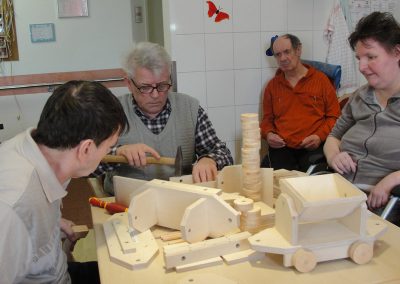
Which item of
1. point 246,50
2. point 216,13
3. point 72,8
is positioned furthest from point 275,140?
point 72,8

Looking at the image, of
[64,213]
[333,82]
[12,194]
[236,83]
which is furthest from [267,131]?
[12,194]

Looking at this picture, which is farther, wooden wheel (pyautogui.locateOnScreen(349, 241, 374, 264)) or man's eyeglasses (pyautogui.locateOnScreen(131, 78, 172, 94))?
man's eyeglasses (pyautogui.locateOnScreen(131, 78, 172, 94))

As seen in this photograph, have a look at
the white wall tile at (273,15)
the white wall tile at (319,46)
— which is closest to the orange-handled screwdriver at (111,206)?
the white wall tile at (273,15)

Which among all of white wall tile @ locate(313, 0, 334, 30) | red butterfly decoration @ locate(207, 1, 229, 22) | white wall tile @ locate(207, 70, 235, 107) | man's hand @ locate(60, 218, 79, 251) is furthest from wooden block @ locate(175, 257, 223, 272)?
white wall tile @ locate(313, 0, 334, 30)

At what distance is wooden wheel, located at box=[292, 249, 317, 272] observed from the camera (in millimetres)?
995

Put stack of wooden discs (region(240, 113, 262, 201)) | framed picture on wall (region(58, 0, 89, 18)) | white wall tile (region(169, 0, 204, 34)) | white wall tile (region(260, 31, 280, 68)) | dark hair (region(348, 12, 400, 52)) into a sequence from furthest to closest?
framed picture on wall (region(58, 0, 89, 18)), white wall tile (region(260, 31, 280, 68)), white wall tile (region(169, 0, 204, 34)), dark hair (region(348, 12, 400, 52)), stack of wooden discs (region(240, 113, 262, 201))

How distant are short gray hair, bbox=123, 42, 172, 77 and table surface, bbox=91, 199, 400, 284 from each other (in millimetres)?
954

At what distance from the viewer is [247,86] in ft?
9.96

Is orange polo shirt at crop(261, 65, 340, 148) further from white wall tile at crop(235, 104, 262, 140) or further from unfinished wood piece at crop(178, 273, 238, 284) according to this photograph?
unfinished wood piece at crop(178, 273, 238, 284)

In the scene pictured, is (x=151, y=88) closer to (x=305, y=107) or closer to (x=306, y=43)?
(x=305, y=107)

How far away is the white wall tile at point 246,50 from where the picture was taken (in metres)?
2.93

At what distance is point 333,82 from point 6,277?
2620mm

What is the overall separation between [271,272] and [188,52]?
80.3 inches

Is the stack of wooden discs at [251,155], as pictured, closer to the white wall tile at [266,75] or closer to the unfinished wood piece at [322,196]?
the unfinished wood piece at [322,196]
